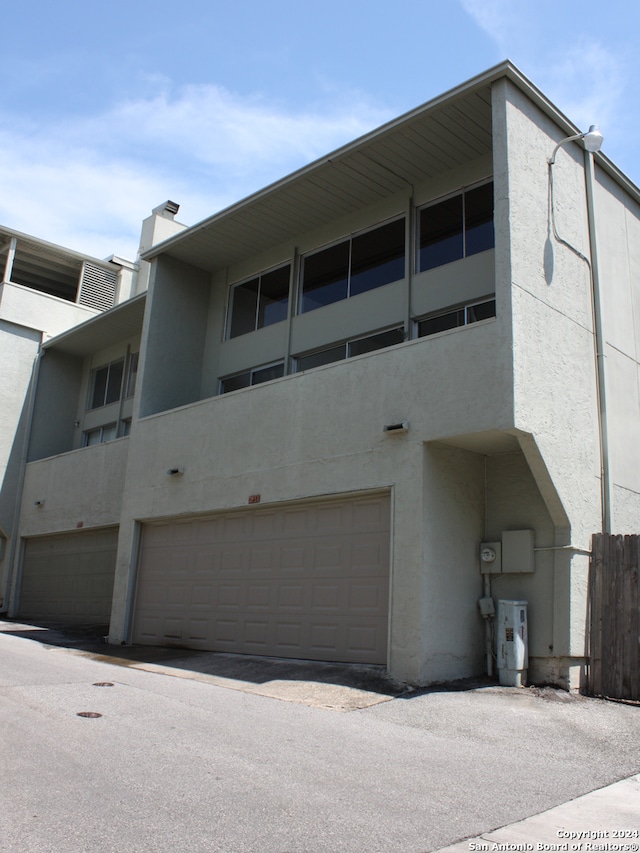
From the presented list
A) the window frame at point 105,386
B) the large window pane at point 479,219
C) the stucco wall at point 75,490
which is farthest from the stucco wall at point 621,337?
the window frame at point 105,386

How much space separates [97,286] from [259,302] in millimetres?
8996

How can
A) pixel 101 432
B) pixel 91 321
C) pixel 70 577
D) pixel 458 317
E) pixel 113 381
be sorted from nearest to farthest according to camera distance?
1. pixel 458 317
2. pixel 70 577
3. pixel 91 321
4. pixel 101 432
5. pixel 113 381

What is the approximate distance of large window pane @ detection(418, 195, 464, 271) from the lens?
43.8 feet

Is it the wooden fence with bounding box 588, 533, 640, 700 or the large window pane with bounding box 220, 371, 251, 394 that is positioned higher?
the large window pane with bounding box 220, 371, 251, 394

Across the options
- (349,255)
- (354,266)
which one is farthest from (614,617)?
(349,255)

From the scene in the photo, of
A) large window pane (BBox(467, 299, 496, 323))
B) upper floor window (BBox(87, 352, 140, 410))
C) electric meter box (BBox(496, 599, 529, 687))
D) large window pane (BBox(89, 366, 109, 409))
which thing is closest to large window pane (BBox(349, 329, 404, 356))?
large window pane (BBox(467, 299, 496, 323))

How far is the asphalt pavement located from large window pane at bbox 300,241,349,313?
7644 millimetres

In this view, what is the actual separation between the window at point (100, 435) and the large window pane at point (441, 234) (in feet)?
36.3

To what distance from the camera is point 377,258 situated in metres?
14.6

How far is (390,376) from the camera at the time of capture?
11359 millimetres

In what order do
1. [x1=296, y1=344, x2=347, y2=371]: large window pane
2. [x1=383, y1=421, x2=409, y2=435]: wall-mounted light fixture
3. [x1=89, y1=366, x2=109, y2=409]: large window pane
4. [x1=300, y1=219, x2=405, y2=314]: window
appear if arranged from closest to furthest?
1. [x1=383, y1=421, x2=409, y2=435]: wall-mounted light fixture
2. [x1=300, y1=219, x2=405, y2=314]: window
3. [x1=296, y1=344, x2=347, y2=371]: large window pane
4. [x1=89, y1=366, x2=109, y2=409]: large window pane

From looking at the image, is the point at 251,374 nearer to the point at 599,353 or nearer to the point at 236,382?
the point at 236,382

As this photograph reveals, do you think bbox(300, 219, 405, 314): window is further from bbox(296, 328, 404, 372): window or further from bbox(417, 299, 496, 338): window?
bbox(417, 299, 496, 338): window

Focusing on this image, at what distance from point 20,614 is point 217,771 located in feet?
55.8
